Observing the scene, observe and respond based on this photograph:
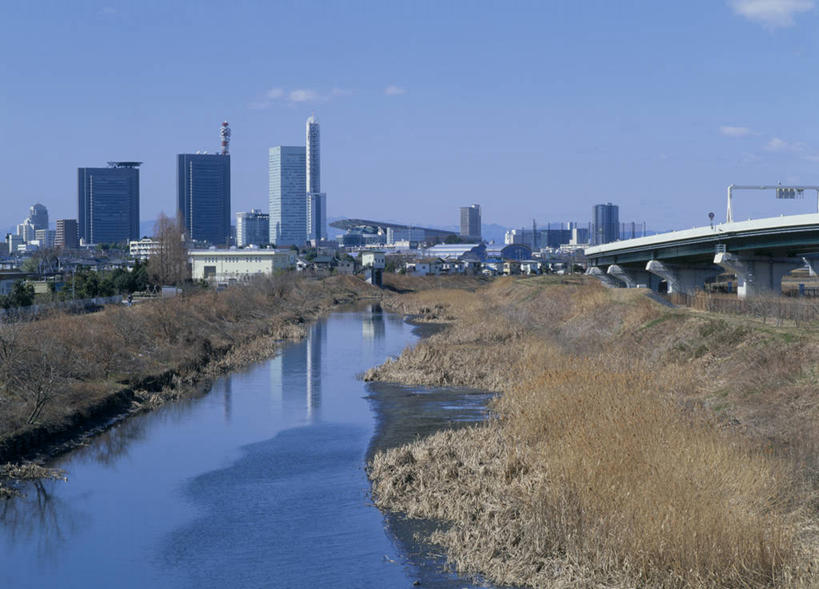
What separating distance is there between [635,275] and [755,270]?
23.4 metres

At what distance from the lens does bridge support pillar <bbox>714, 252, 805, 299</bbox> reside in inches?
1861

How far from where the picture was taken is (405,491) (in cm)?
1964

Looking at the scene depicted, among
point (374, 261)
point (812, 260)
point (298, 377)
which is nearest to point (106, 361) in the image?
point (298, 377)

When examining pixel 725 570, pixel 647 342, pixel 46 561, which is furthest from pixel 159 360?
pixel 725 570

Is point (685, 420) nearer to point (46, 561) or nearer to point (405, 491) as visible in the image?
point (405, 491)

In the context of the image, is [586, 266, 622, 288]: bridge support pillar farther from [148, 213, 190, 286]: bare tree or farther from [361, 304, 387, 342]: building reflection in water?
[148, 213, 190, 286]: bare tree

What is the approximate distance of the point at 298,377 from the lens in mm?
40219

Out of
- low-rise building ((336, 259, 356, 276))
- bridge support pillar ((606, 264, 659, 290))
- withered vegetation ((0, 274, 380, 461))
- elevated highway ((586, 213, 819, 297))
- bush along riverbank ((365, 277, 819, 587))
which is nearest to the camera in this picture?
bush along riverbank ((365, 277, 819, 587))

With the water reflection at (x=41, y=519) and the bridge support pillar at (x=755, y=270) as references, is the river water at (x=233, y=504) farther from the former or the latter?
the bridge support pillar at (x=755, y=270)

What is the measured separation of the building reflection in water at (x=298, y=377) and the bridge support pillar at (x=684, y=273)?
2125 cm

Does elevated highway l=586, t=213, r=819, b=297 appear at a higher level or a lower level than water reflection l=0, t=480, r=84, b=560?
higher

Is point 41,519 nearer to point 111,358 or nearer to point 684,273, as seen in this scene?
point 111,358

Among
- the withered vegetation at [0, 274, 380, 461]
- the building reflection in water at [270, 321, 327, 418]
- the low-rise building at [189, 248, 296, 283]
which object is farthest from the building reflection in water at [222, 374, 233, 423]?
the low-rise building at [189, 248, 296, 283]

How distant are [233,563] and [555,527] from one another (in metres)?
5.91
